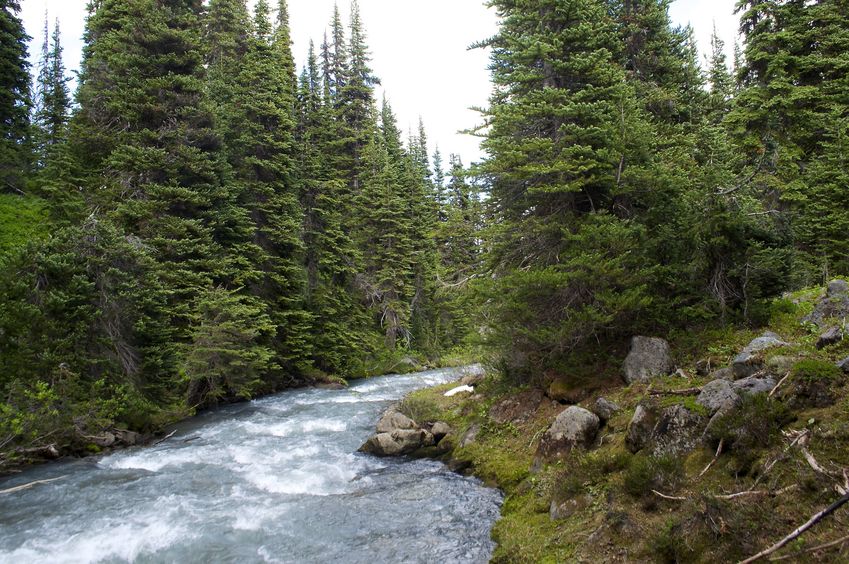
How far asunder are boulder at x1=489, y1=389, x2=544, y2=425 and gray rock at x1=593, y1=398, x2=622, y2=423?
8.51ft

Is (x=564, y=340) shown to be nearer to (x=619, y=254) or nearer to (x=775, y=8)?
(x=619, y=254)

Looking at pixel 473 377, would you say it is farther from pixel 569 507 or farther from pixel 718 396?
pixel 718 396

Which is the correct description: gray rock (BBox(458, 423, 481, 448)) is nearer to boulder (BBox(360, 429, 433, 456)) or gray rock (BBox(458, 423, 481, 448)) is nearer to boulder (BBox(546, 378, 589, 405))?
boulder (BBox(360, 429, 433, 456))

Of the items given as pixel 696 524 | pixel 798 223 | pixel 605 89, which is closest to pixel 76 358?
pixel 696 524

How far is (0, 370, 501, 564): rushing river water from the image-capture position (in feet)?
24.9

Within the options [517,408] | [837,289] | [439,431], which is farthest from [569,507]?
[837,289]

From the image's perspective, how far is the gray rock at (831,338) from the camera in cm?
691

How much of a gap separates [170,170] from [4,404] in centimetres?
1221

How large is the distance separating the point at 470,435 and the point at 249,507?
5.48 m

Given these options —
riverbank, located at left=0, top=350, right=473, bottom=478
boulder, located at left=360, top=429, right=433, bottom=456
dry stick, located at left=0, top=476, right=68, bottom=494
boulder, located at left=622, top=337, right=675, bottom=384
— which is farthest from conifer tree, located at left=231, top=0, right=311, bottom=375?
boulder, located at left=622, top=337, right=675, bottom=384

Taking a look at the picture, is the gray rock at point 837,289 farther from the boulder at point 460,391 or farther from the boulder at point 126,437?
the boulder at point 126,437

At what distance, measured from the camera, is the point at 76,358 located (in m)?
13.4

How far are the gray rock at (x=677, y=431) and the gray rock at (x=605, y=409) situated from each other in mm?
1979

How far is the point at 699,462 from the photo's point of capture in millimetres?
6094
